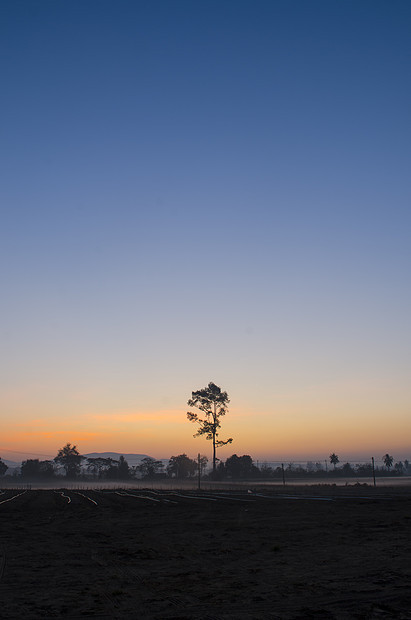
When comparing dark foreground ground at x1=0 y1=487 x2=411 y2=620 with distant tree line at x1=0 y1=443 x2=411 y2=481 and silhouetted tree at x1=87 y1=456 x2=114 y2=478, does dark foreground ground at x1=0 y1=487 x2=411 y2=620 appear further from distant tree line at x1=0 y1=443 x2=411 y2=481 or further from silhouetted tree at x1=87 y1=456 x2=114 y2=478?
silhouetted tree at x1=87 y1=456 x2=114 y2=478

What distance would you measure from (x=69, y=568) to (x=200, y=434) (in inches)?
2705

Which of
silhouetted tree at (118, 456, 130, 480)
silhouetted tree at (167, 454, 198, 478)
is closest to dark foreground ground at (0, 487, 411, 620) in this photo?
silhouetted tree at (167, 454, 198, 478)

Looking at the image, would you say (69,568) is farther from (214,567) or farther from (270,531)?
(270,531)

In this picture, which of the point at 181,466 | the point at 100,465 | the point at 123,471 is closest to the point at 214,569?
the point at 181,466

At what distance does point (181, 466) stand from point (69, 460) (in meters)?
46.2

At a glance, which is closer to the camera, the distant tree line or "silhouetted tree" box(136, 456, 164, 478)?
the distant tree line

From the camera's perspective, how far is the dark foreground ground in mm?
6805

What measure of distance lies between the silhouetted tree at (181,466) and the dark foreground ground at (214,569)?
112m

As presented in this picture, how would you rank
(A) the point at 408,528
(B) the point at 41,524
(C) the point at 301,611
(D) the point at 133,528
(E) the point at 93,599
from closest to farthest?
(C) the point at 301,611 → (E) the point at 93,599 → (A) the point at 408,528 → (D) the point at 133,528 → (B) the point at 41,524

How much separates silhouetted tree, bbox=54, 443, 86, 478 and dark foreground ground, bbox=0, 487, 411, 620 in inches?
5636

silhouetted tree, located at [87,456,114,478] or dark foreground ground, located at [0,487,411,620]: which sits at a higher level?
dark foreground ground, located at [0,487,411,620]

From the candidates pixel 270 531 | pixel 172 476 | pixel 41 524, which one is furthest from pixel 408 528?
pixel 172 476

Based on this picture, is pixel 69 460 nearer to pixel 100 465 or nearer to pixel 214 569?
pixel 100 465

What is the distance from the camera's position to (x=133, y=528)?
57.3 feet
